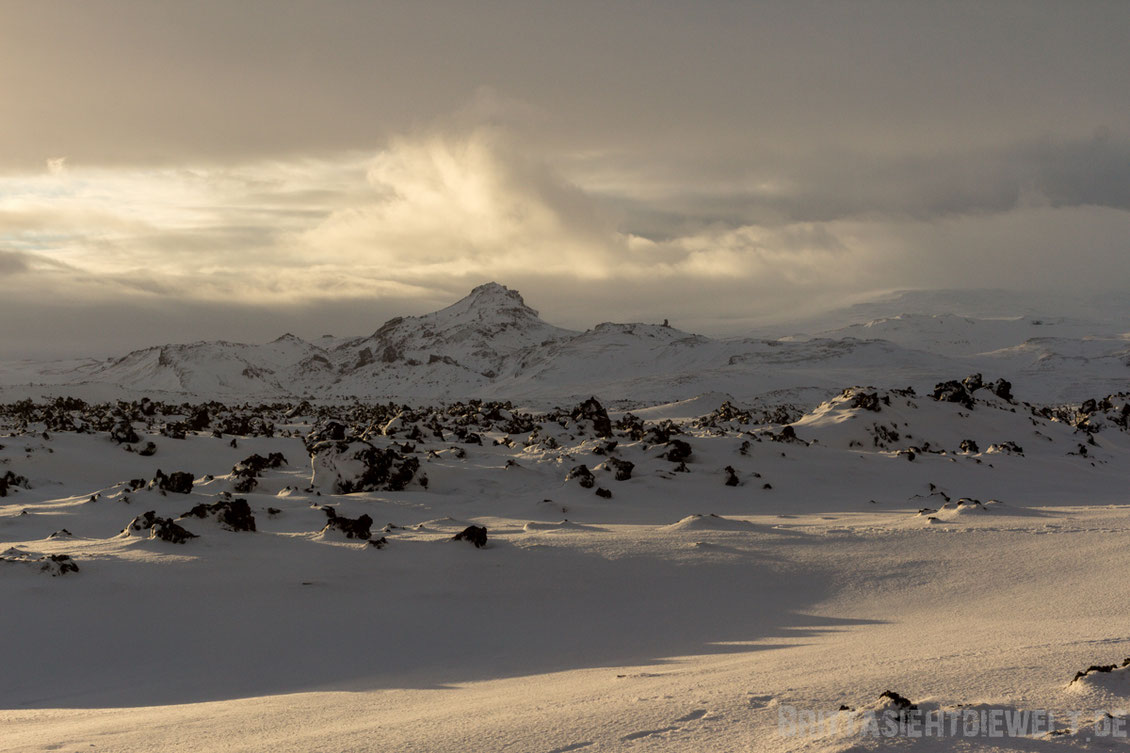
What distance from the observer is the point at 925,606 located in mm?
6828

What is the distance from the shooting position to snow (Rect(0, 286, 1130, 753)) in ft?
12.8

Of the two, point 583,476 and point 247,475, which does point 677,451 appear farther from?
point 247,475

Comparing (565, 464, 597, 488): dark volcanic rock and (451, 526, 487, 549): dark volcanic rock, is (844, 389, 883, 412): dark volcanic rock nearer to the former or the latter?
(565, 464, 597, 488): dark volcanic rock

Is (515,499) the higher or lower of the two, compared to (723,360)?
lower

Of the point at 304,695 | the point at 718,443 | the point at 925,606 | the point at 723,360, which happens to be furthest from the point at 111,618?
the point at 723,360

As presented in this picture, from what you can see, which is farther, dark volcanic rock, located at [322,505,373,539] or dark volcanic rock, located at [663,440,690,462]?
dark volcanic rock, located at [663,440,690,462]

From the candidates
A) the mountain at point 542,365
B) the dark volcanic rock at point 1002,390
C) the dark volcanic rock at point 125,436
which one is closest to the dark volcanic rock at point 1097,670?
the dark volcanic rock at point 125,436

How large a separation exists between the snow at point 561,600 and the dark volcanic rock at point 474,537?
0.18 m

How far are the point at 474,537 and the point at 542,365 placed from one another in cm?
5814

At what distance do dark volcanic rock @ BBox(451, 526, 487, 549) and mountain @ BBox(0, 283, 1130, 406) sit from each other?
3273 cm

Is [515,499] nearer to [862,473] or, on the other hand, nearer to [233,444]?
[862,473]

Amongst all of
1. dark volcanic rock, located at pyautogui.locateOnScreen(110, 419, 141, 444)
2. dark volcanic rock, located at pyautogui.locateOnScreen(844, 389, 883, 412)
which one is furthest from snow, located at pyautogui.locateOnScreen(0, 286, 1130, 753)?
dark volcanic rock, located at pyautogui.locateOnScreen(844, 389, 883, 412)

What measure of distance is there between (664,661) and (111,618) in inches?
162

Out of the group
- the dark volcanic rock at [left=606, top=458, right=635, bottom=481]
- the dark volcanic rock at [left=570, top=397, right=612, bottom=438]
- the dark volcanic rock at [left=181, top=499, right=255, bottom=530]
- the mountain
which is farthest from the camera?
the mountain
